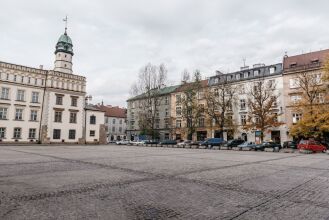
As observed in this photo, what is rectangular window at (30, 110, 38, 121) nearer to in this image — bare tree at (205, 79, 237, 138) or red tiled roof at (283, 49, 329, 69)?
bare tree at (205, 79, 237, 138)

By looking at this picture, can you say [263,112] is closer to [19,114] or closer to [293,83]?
[293,83]

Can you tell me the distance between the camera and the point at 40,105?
47188mm

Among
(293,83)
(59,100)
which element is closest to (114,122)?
(59,100)

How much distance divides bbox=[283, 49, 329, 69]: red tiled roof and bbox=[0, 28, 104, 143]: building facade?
4238 cm

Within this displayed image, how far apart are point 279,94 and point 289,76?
4102 millimetres

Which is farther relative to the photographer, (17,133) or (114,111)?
(114,111)

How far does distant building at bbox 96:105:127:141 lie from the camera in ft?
279

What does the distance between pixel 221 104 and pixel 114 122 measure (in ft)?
165

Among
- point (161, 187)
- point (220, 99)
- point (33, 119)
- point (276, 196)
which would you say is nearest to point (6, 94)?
point (33, 119)

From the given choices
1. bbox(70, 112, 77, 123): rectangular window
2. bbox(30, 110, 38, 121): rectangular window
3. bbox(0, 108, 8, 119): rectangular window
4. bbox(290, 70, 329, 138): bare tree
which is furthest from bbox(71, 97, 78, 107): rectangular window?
bbox(290, 70, 329, 138): bare tree

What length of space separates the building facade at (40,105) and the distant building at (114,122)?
33062 mm

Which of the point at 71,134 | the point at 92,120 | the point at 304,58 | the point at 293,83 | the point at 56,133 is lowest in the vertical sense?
the point at 71,134

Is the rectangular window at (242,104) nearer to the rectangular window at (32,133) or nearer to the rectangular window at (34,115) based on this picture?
the rectangular window at (34,115)

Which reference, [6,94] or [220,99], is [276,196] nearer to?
[220,99]
